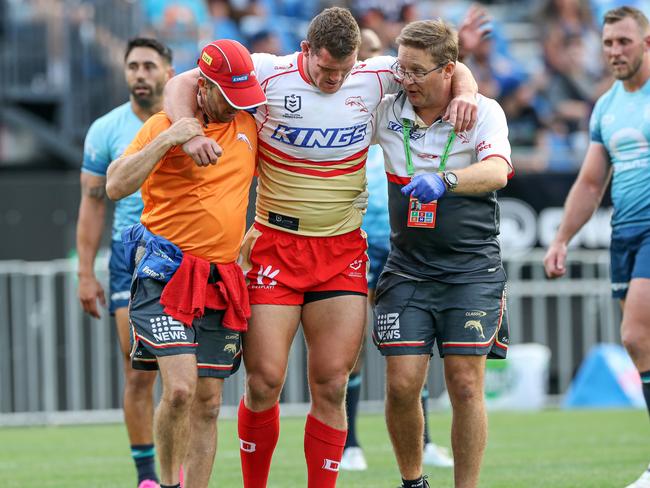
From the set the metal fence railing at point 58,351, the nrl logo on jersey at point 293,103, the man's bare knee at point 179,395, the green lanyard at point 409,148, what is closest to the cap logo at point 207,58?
the nrl logo on jersey at point 293,103

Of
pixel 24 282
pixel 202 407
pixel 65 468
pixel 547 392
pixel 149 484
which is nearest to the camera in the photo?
pixel 202 407

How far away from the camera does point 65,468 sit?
8.92 metres

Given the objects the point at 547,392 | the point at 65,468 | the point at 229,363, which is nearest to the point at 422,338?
the point at 229,363

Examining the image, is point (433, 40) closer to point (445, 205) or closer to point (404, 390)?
point (445, 205)

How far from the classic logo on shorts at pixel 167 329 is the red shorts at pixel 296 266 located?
511 mm

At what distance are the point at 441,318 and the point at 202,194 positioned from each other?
4.46 ft

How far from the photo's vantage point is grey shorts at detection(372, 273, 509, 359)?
605 centimetres

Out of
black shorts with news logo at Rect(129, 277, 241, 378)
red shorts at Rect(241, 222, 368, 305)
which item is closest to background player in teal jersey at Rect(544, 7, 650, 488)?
red shorts at Rect(241, 222, 368, 305)

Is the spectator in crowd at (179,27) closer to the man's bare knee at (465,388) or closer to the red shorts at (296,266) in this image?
the red shorts at (296,266)

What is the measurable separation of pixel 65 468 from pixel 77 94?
6.87 m

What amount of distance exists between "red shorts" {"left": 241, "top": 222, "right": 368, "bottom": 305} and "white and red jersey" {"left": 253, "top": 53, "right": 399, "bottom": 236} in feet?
0.20

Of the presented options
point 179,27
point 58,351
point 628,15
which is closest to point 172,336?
point 628,15

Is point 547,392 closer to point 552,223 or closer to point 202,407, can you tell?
point 552,223

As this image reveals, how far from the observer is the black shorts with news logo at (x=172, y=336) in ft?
18.8
